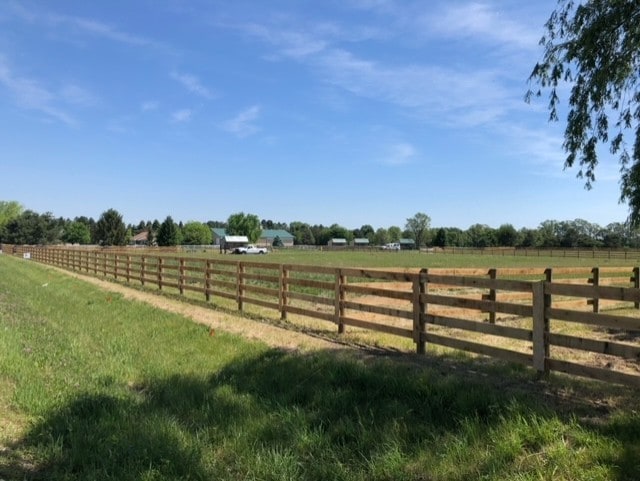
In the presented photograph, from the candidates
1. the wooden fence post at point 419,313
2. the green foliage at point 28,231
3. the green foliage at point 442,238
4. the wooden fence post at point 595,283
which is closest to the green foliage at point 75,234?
the green foliage at point 28,231

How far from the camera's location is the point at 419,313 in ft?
26.9

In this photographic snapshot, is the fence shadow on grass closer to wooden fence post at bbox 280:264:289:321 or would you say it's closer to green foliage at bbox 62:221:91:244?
wooden fence post at bbox 280:264:289:321

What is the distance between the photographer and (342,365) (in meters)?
6.86

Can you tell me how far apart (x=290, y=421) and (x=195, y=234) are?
156 m

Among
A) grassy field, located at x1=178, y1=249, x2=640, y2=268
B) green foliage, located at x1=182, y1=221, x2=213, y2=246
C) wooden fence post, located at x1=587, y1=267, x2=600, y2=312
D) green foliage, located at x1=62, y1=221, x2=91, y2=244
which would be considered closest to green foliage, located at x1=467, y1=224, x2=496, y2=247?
green foliage, located at x1=182, y1=221, x2=213, y2=246

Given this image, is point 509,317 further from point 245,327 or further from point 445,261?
point 445,261

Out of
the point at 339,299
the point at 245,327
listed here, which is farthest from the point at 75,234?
the point at 339,299

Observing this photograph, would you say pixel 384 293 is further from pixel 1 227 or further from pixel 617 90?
pixel 1 227

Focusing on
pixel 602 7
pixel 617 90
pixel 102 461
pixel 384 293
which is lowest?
pixel 102 461

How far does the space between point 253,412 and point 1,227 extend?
12955 centimetres

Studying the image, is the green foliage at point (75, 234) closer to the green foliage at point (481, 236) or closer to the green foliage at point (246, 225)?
the green foliage at point (246, 225)

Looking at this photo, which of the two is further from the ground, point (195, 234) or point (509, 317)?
point (195, 234)

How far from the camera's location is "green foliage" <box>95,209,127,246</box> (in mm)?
124188

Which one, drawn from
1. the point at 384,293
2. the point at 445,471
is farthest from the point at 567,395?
the point at 384,293
